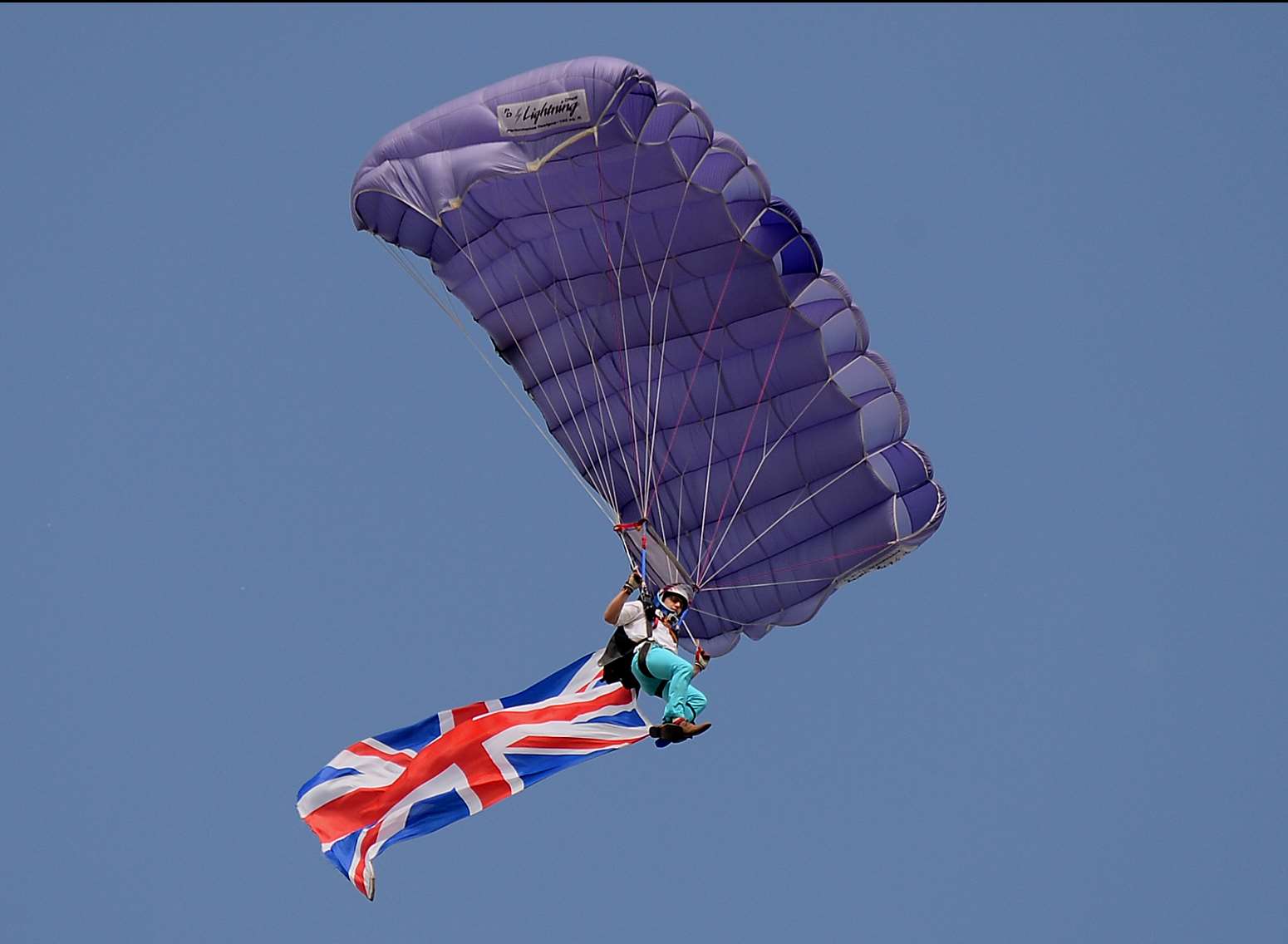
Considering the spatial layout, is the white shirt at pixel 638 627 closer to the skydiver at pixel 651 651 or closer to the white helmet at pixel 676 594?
the skydiver at pixel 651 651

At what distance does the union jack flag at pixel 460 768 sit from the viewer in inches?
604

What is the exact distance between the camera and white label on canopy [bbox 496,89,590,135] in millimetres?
14297

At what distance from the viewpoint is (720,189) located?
1488cm

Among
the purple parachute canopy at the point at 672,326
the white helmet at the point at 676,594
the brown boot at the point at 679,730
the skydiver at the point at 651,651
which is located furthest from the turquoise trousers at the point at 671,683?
the purple parachute canopy at the point at 672,326

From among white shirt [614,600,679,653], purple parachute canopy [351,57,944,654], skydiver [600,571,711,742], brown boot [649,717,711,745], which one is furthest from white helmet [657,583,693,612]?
brown boot [649,717,711,745]

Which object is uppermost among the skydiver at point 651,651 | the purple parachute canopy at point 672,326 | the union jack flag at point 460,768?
the purple parachute canopy at point 672,326

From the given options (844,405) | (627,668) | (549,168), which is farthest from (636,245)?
(627,668)

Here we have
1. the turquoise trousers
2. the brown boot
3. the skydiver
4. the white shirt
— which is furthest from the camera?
the white shirt

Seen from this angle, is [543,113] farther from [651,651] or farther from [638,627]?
[651,651]

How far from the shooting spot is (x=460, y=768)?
15.5 metres

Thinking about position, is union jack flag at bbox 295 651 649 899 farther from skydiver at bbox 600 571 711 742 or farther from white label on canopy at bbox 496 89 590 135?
white label on canopy at bbox 496 89 590 135

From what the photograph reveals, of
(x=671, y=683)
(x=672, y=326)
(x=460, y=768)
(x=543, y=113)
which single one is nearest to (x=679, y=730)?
(x=671, y=683)

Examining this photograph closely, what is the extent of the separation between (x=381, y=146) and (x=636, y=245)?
197cm

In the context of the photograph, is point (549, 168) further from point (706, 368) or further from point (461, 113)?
point (706, 368)
